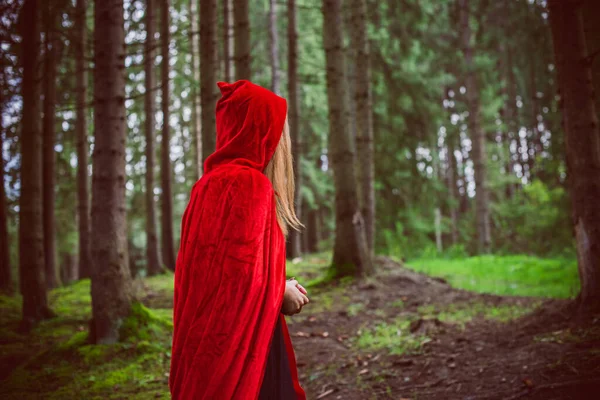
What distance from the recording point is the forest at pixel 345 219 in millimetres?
5078

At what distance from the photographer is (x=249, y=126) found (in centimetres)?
241

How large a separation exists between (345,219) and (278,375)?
7.77 metres

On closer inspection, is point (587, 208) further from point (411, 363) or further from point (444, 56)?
point (444, 56)

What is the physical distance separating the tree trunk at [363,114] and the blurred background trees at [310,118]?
1.5 inches

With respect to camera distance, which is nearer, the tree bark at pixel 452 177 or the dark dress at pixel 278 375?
the dark dress at pixel 278 375

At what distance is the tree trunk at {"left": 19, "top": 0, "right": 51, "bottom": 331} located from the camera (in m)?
7.53

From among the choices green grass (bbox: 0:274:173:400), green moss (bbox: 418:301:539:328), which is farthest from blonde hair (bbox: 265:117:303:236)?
green moss (bbox: 418:301:539:328)

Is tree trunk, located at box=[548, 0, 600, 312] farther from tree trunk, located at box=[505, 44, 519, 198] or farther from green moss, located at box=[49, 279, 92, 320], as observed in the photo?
tree trunk, located at box=[505, 44, 519, 198]

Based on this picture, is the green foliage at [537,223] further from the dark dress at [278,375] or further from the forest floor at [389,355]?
the dark dress at [278,375]

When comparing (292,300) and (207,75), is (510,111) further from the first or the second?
(292,300)

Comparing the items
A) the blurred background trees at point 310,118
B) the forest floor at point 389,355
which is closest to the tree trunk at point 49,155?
the blurred background trees at point 310,118

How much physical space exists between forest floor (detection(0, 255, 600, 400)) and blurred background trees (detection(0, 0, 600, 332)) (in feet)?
3.25

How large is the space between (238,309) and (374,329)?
5171 mm

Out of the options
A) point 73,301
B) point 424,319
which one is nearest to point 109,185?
point 424,319
